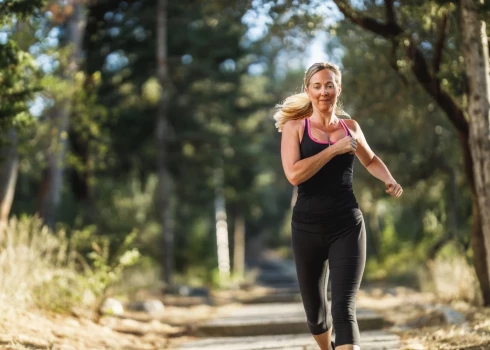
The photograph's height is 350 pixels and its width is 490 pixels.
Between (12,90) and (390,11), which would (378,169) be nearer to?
(390,11)

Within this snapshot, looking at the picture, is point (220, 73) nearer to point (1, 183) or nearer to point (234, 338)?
point (1, 183)

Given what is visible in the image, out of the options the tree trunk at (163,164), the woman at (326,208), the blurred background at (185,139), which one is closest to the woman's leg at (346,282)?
the woman at (326,208)

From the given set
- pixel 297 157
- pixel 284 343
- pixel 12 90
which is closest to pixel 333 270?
pixel 297 157

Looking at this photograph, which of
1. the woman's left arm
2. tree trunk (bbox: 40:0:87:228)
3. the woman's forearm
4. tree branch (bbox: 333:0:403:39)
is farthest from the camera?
tree trunk (bbox: 40:0:87:228)

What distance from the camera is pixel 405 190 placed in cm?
1664

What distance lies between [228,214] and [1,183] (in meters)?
22.6

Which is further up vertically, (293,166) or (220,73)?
(220,73)

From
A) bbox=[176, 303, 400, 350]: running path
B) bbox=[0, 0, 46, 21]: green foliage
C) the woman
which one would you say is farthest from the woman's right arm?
bbox=[0, 0, 46, 21]: green foliage

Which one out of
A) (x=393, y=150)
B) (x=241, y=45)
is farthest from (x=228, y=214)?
(x=393, y=150)

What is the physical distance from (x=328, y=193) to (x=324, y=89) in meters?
0.64

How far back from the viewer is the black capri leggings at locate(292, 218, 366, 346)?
151 inches

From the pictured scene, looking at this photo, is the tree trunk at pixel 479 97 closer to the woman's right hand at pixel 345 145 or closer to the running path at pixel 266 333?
the running path at pixel 266 333

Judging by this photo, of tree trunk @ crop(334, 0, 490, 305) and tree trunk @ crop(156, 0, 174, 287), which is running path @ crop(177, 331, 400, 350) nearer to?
tree trunk @ crop(334, 0, 490, 305)

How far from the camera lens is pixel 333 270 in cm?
390
